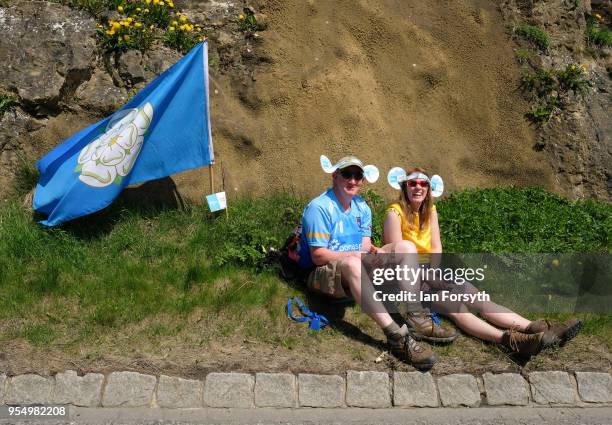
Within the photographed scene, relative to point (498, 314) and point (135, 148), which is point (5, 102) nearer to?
point (135, 148)

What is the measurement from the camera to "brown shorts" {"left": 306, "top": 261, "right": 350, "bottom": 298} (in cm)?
525

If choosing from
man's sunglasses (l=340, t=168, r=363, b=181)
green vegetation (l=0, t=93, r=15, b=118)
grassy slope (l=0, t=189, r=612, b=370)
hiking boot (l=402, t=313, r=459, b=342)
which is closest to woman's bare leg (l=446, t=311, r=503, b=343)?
hiking boot (l=402, t=313, r=459, b=342)

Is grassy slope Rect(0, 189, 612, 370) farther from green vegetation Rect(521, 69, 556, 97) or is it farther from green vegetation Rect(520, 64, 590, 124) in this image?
green vegetation Rect(521, 69, 556, 97)

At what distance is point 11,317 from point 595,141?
6796 millimetres

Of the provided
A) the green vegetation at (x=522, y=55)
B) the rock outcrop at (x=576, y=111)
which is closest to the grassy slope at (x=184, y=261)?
the rock outcrop at (x=576, y=111)

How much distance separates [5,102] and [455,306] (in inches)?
202

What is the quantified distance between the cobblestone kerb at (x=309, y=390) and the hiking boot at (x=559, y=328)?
28 cm

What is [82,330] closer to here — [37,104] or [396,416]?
[396,416]

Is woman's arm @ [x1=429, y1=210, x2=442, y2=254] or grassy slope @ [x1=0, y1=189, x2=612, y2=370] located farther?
woman's arm @ [x1=429, y1=210, x2=442, y2=254]

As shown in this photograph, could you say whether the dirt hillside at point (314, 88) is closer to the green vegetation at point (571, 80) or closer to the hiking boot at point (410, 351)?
the green vegetation at point (571, 80)

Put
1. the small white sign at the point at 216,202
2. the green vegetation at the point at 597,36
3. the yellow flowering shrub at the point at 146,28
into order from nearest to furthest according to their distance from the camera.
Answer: the small white sign at the point at 216,202, the yellow flowering shrub at the point at 146,28, the green vegetation at the point at 597,36

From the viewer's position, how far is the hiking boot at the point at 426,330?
526 centimetres

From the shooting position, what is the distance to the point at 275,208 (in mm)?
7023

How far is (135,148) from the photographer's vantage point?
6.32 metres
